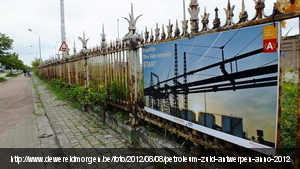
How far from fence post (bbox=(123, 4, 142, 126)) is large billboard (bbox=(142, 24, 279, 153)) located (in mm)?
952

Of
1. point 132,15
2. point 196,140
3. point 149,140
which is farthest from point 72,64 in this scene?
point 196,140

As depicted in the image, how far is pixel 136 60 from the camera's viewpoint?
427 centimetres

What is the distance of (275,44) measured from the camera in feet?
6.12

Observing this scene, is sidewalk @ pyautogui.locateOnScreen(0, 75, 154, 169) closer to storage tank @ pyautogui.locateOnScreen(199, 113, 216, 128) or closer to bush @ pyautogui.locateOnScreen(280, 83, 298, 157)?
storage tank @ pyautogui.locateOnScreen(199, 113, 216, 128)

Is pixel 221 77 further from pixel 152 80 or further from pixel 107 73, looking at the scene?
pixel 107 73

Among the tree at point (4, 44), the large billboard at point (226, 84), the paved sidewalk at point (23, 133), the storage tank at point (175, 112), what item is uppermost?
the tree at point (4, 44)

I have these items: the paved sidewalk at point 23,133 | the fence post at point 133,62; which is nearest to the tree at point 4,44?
the paved sidewalk at point 23,133

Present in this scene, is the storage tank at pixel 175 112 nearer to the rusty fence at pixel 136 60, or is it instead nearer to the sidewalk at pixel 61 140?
the rusty fence at pixel 136 60

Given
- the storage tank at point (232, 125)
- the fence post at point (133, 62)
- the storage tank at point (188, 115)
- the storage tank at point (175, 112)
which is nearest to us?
the storage tank at point (232, 125)

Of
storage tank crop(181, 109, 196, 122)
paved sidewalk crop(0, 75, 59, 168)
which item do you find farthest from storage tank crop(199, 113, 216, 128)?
paved sidewalk crop(0, 75, 59, 168)

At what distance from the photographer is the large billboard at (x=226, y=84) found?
1959 mm

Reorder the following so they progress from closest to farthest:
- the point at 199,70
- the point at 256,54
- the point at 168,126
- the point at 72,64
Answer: the point at 256,54 < the point at 199,70 < the point at 168,126 < the point at 72,64

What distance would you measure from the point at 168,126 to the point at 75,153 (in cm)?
196

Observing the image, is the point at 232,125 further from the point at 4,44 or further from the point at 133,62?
the point at 4,44
